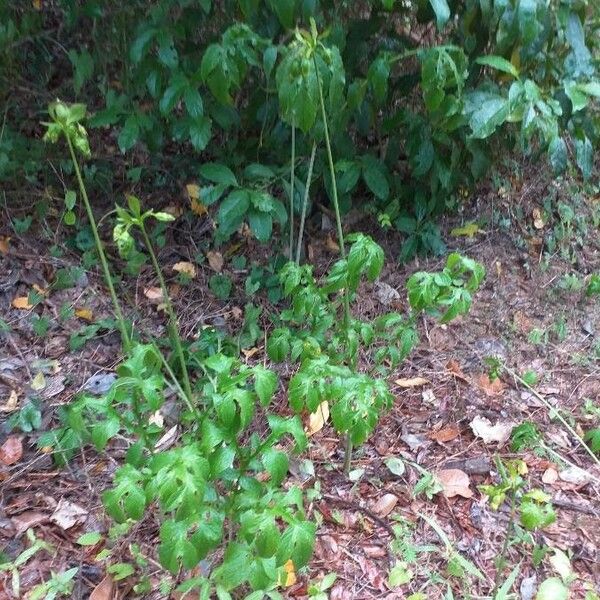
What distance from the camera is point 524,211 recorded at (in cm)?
305

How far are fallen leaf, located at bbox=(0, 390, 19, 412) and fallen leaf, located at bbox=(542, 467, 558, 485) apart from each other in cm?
171

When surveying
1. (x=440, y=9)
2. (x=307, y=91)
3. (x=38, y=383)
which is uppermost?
(x=440, y=9)

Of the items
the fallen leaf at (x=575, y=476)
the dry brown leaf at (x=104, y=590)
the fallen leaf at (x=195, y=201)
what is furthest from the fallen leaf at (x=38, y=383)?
the fallen leaf at (x=575, y=476)

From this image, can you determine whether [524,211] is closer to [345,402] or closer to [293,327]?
[293,327]

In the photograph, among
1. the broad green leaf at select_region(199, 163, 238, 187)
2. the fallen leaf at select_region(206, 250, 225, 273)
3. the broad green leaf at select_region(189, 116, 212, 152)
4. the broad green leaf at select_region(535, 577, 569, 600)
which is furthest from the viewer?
the fallen leaf at select_region(206, 250, 225, 273)

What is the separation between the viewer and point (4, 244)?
2594mm

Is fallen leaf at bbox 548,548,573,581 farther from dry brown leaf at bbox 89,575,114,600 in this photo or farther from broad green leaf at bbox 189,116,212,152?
broad green leaf at bbox 189,116,212,152

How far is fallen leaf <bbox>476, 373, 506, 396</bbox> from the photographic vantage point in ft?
7.68

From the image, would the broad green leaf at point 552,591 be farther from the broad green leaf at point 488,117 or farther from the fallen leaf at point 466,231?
the fallen leaf at point 466,231

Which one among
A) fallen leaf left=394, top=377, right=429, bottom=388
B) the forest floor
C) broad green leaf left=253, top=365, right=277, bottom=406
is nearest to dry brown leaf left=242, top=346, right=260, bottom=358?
the forest floor

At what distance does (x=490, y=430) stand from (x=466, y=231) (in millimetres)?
1018

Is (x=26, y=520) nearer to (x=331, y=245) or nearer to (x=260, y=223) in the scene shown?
(x=260, y=223)

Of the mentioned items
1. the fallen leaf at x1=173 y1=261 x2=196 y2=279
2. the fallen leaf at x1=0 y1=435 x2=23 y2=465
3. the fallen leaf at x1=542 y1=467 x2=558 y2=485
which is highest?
the fallen leaf at x1=173 y1=261 x2=196 y2=279

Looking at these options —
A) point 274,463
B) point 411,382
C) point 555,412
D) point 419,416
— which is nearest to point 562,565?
point 555,412
